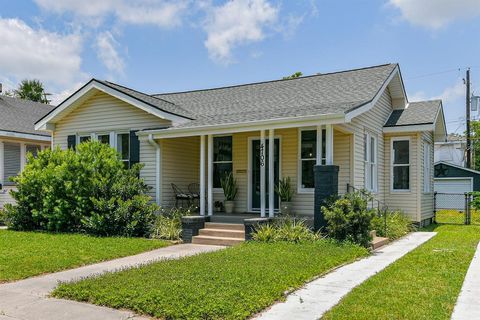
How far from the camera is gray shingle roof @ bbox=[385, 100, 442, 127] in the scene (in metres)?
13.7

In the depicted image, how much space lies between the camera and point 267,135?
1229 cm

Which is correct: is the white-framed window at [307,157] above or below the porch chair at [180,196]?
above

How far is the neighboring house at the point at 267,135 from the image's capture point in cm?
1134

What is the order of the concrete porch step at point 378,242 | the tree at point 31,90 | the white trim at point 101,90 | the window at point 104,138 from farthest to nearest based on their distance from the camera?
the tree at point 31,90, the window at point 104,138, the white trim at point 101,90, the concrete porch step at point 378,242

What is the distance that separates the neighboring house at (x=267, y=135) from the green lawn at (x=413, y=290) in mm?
3293

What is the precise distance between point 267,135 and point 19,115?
12.1m

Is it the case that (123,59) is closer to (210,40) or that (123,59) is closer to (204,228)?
(210,40)

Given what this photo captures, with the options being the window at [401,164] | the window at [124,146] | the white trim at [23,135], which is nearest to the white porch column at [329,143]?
the window at [401,164]

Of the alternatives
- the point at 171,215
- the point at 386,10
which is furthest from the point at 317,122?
the point at 386,10

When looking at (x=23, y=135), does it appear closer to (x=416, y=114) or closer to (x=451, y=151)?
(x=416, y=114)

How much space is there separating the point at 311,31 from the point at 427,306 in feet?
40.8

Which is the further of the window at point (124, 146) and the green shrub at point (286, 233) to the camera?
the window at point (124, 146)

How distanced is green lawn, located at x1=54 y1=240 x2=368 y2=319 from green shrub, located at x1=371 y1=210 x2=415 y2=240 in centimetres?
314

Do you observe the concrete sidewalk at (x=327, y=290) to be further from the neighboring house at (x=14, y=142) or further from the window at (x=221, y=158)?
the neighboring house at (x=14, y=142)
